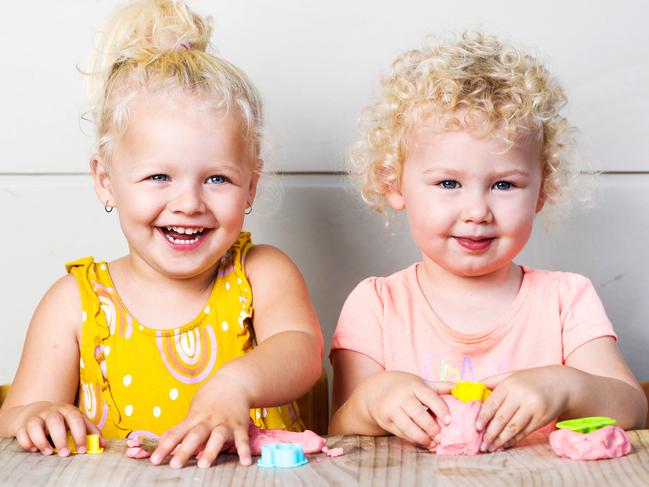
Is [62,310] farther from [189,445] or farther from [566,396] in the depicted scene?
[566,396]

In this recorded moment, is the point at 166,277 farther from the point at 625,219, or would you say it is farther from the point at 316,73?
the point at 625,219

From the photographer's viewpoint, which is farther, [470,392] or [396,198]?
[396,198]

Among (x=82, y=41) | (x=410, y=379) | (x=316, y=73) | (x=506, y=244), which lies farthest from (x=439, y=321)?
(x=82, y=41)

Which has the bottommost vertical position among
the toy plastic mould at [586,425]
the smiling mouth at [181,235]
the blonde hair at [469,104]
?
the toy plastic mould at [586,425]

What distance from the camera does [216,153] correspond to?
1284 mm

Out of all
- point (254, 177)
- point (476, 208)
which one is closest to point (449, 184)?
point (476, 208)

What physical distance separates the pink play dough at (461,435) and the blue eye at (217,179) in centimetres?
48

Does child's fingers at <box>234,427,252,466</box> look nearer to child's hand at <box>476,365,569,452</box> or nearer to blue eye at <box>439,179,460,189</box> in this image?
child's hand at <box>476,365,569,452</box>

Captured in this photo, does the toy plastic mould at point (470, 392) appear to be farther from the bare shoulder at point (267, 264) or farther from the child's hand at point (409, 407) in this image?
the bare shoulder at point (267, 264)

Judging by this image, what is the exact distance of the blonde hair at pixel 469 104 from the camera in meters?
1.27

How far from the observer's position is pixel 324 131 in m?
1.74

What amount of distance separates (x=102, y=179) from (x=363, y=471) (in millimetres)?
664

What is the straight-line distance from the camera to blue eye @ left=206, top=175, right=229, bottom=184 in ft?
4.27

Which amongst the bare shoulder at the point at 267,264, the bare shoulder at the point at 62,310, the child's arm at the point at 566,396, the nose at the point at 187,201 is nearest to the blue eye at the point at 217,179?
the nose at the point at 187,201
